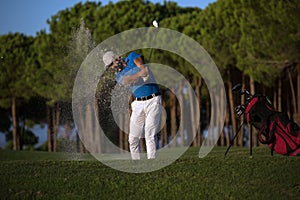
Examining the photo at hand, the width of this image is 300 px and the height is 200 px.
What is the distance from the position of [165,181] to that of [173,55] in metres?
28.8

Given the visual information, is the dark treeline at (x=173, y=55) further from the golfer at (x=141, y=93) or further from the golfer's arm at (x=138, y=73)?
the golfer's arm at (x=138, y=73)

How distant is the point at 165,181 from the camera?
426 inches

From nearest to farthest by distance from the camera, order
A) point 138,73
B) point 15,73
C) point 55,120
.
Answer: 1. point 138,73
2. point 15,73
3. point 55,120

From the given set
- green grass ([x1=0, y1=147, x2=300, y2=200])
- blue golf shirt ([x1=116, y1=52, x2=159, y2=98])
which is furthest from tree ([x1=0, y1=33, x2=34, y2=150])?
green grass ([x1=0, y1=147, x2=300, y2=200])

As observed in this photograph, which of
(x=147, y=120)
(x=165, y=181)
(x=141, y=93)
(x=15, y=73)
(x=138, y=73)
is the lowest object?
(x=165, y=181)

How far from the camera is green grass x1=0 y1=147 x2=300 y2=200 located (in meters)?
10.4

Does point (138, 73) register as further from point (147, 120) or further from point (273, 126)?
point (273, 126)

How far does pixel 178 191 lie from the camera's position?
1049cm

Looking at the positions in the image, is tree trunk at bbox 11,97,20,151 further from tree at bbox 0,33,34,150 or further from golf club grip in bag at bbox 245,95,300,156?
golf club grip in bag at bbox 245,95,300,156

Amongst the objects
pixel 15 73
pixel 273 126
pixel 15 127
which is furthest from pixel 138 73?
pixel 15 127

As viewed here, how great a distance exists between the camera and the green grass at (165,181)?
1042 cm

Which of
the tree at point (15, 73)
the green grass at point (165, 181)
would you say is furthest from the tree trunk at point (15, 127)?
the green grass at point (165, 181)

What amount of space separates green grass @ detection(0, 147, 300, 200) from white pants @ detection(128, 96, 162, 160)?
89 cm

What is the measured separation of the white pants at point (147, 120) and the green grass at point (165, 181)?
0.89 m
